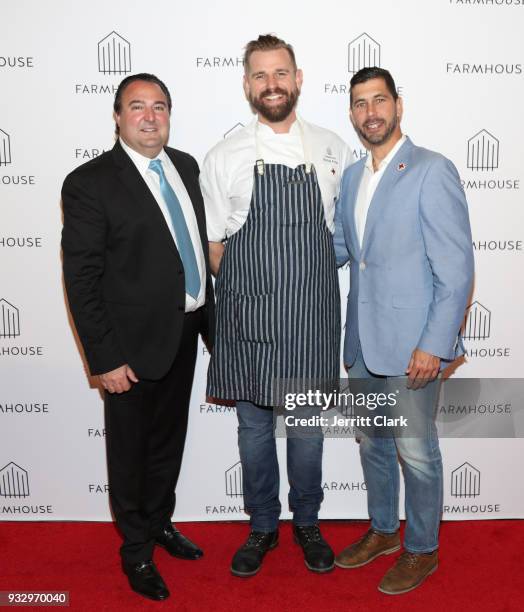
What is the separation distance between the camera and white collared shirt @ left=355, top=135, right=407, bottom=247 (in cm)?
254

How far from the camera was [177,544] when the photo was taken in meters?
2.97

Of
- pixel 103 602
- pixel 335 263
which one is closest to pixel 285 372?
pixel 335 263

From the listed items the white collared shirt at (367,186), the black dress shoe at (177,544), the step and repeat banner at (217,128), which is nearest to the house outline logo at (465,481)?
the step and repeat banner at (217,128)

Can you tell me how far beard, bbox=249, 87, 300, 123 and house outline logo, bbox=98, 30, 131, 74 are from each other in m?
0.75

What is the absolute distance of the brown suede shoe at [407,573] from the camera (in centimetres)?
263

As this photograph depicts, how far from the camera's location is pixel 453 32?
118 inches

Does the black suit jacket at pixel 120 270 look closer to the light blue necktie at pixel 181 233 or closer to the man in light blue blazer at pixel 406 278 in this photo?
the light blue necktie at pixel 181 233

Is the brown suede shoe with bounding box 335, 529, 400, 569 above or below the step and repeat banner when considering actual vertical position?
below

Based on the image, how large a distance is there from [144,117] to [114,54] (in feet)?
2.12

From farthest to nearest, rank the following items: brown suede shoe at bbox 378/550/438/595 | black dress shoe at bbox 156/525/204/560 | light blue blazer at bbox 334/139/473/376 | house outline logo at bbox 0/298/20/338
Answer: house outline logo at bbox 0/298/20/338, black dress shoe at bbox 156/525/204/560, brown suede shoe at bbox 378/550/438/595, light blue blazer at bbox 334/139/473/376

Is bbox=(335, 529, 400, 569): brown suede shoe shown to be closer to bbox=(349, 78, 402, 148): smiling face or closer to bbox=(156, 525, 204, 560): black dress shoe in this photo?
bbox=(156, 525, 204, 560): black dress shoe

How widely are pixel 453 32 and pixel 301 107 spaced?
2.53 ft

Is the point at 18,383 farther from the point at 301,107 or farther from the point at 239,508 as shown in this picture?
the point at 301,107

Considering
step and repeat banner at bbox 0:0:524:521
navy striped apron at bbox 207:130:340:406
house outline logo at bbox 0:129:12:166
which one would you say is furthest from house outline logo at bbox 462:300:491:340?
house outline logo at bbox 0:129:12:166
